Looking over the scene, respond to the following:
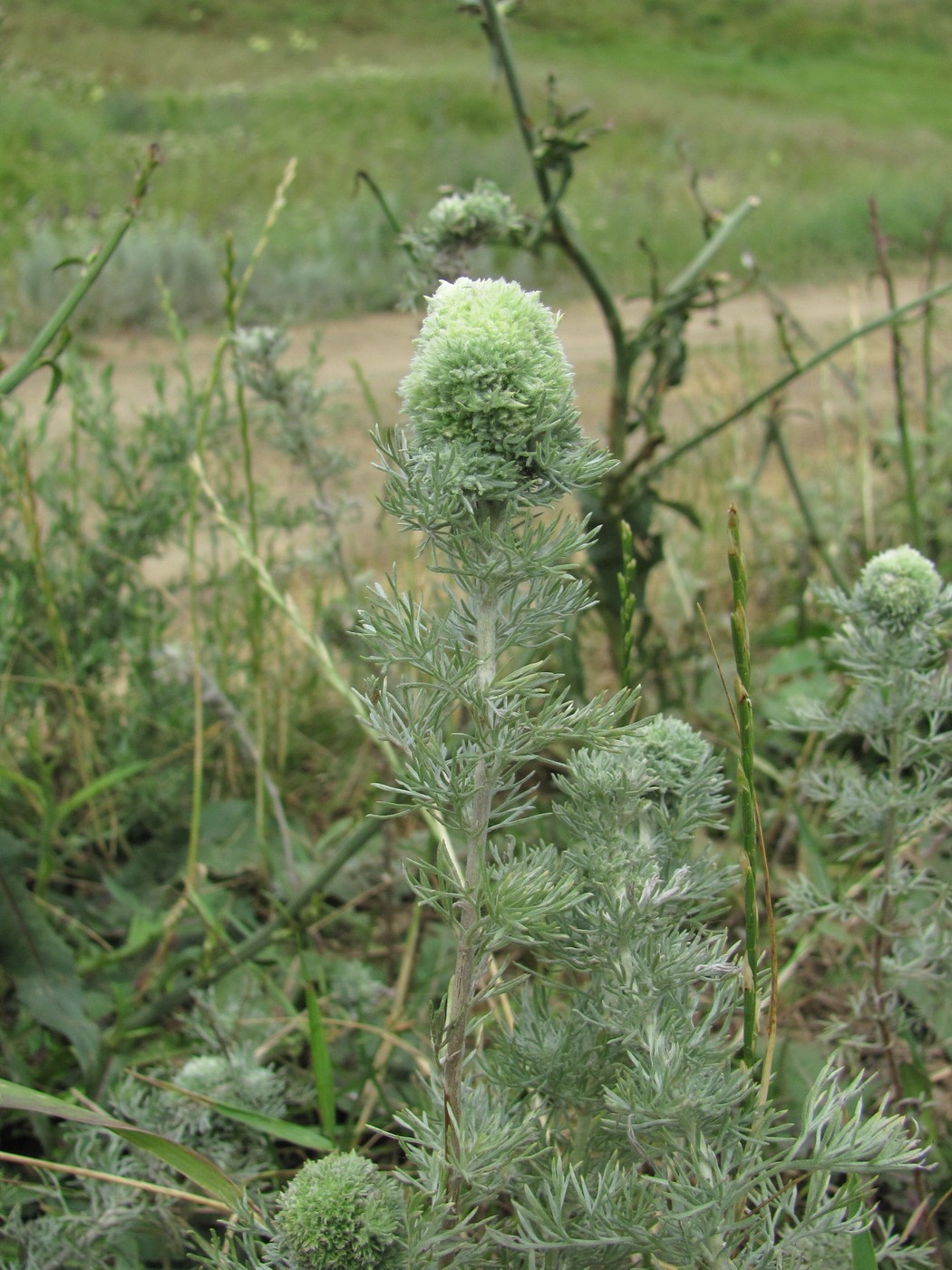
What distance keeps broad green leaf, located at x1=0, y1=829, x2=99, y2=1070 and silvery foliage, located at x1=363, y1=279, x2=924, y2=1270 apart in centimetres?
63

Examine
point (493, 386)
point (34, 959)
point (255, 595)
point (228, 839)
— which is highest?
point (493, 386)

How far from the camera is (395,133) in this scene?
12.9 metres

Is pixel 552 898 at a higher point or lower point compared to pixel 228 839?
higher

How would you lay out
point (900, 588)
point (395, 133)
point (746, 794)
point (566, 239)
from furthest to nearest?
point (395, 133) → point (566, 239) → point (900, 588) → point (746, 794)

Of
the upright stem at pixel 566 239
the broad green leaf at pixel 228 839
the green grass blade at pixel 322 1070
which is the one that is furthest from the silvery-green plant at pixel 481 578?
the broad green leaf at pixel 228 839

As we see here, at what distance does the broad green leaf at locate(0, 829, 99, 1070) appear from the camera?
1.24 meters

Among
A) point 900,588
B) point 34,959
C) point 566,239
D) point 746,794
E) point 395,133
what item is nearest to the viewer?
point 746,794


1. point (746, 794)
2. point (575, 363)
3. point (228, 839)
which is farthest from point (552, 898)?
point (575, 363)

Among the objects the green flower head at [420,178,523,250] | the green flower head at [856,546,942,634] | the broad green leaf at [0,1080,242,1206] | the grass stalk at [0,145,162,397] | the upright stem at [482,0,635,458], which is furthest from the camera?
the upright stem at [482,0,635,458]

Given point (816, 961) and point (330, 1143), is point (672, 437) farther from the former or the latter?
point (330, 1143)

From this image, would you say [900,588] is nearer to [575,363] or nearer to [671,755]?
[671,755]

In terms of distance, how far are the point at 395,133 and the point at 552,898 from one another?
45.1 ft

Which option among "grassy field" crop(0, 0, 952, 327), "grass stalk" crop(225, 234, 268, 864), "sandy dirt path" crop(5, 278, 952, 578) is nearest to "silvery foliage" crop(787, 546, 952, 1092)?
"grass stalk" crop(225, 234, 268, 864)

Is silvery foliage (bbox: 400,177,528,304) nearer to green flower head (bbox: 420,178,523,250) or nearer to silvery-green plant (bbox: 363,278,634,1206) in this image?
green flower head (bbox: 420,178,523,250)
